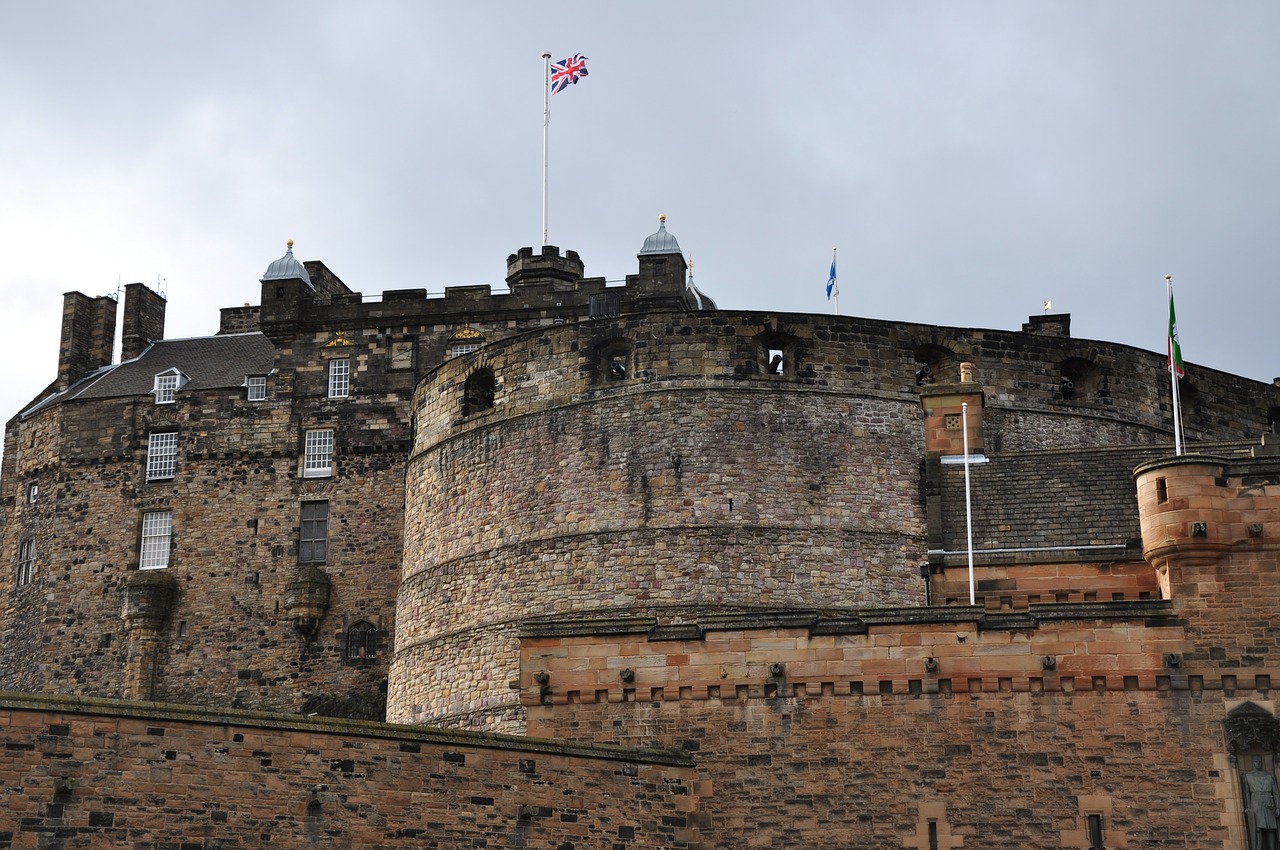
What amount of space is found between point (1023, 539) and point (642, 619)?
636 centimetres

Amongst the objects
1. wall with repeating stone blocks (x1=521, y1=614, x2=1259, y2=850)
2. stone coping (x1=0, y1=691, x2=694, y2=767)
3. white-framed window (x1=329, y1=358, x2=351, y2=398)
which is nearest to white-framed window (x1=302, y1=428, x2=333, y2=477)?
white-framed window (x1=329, y1=358, x2=351, y2=398)

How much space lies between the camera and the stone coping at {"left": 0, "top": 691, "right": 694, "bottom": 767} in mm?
18906

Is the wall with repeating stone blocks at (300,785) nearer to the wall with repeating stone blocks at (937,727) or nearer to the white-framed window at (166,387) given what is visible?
the wall with repeating stone blocks at (937,727)

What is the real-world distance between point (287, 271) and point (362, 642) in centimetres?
1007

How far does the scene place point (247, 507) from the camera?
43656mm

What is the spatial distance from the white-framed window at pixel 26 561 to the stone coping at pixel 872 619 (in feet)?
81.8

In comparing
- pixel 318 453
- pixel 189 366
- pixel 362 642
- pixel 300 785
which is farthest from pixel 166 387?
pixel 300 785

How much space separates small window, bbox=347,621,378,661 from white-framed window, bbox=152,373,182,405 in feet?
25.1

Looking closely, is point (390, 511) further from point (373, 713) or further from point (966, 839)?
point (966, 839)

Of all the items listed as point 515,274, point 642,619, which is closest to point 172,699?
point 515,274

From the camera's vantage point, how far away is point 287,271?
154 ft

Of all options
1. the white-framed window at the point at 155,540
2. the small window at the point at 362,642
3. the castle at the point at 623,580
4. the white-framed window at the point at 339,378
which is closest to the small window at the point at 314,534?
the castle at the point at 623,580

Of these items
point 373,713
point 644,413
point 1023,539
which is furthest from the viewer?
point 373,713

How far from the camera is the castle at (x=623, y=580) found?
21.0 meters
